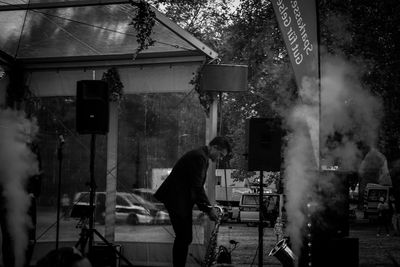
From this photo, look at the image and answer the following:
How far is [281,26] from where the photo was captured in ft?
22.5

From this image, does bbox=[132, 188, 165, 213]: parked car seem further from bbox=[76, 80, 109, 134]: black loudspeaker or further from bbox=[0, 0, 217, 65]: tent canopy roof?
bbox=[0, 0, 217, 65]: tent canopy roof

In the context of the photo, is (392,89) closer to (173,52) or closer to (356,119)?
(356,119)

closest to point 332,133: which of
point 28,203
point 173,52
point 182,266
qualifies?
point 173,52

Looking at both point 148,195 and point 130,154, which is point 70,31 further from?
point 148,195

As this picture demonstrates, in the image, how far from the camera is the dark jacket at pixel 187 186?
6988mm

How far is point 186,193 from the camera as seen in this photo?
7.11 m

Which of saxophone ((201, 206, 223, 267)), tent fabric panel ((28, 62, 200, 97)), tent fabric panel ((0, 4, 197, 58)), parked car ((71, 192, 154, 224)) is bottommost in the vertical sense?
saxophone ((201, 206, 223, 267))

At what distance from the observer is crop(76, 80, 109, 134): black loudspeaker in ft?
24.8

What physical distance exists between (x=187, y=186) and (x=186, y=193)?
0.09 metres

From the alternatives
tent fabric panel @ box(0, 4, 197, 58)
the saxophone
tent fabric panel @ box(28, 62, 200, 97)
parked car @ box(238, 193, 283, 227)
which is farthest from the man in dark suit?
parked car @ box(238, 193, 283, 227)

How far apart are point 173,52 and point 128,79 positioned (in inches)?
34.0

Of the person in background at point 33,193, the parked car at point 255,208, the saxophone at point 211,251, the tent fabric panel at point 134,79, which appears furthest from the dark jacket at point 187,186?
the parked car at point 255,208

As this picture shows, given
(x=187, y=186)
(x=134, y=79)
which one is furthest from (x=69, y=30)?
(x=187, y=186)

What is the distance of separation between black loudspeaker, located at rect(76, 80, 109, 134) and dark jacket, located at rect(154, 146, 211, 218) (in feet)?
3.82
